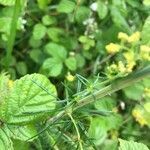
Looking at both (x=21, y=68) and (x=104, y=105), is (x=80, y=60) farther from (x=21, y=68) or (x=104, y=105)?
(x=104, y=105)

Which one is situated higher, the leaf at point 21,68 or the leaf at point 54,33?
the leaf at point 54,33

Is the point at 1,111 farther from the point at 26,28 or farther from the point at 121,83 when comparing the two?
the point at 26,28

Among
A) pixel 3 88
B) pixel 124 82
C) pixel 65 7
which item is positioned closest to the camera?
pixel 124 82

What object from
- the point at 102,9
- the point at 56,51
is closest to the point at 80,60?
the point at 56,51

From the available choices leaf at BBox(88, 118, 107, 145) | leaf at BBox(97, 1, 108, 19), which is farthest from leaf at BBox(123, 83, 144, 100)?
leaf at BBox(88, 118, 107, 145)

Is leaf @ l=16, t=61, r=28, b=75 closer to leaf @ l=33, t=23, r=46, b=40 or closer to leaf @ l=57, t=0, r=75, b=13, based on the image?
leaf @ l=33, t=23, r=46, b=40

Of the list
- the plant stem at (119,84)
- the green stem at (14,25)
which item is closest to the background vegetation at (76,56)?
the green stem at (14,25)

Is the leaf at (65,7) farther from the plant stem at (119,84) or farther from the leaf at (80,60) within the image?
the plant stem at (119,84)
